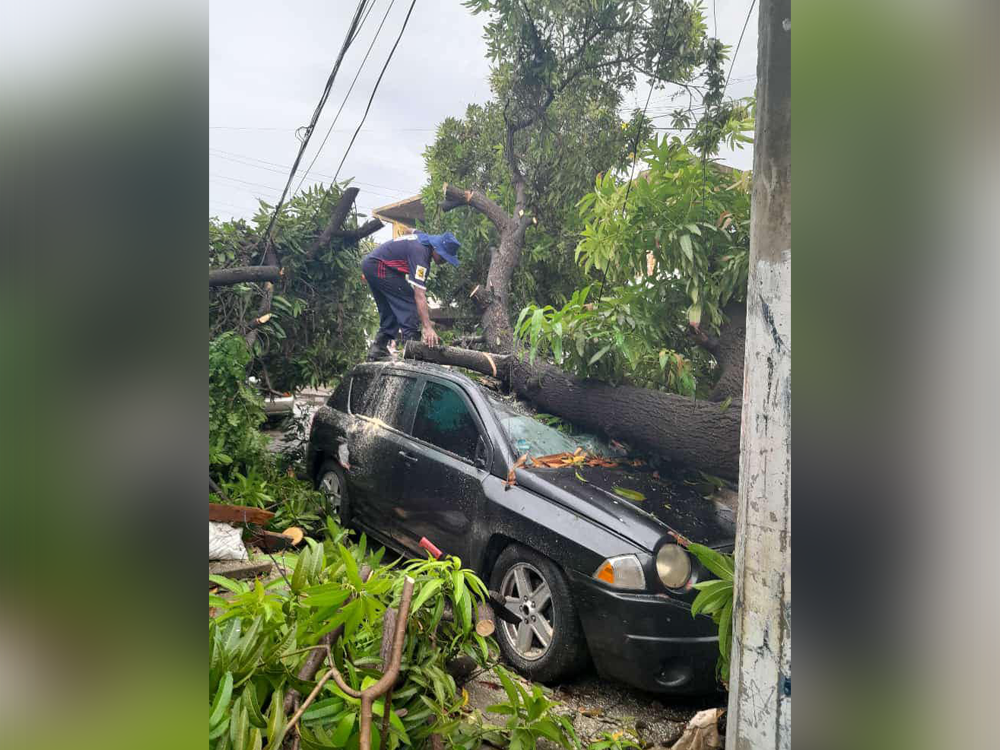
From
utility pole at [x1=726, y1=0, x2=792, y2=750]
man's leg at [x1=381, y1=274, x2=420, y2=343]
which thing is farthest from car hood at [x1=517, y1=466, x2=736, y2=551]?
man's leg at [x1=381, y1=274, x2=420, y2=343]

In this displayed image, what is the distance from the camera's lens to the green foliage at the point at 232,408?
2.53 m

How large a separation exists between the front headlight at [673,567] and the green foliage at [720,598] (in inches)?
2.2

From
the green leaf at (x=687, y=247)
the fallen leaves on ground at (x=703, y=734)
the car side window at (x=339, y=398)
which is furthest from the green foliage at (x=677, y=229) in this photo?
the fallen leaves on ground at (x=703, y=734)

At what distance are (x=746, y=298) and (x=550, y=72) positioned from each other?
1.04m

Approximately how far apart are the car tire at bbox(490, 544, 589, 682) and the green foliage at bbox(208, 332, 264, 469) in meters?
1.11

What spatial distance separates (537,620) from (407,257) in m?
1.43

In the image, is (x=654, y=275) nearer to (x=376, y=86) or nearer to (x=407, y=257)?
(x=407, y=257)

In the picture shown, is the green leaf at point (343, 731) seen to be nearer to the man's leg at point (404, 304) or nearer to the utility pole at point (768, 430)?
the utility pole at point (768, 430)

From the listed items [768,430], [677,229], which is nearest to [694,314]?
[677,229]

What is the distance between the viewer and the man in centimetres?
256

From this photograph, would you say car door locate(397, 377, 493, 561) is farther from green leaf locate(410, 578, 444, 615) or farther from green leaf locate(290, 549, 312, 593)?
green leaf locate(290, 549, 312, 593)
